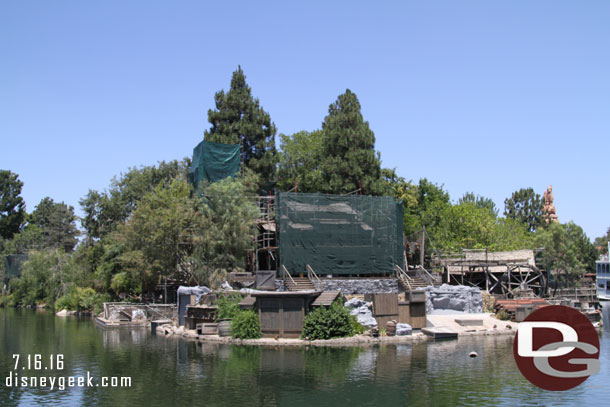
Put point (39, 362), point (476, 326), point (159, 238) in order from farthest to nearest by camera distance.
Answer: point (159, 238)
point (476, 326)
point (39, 362)

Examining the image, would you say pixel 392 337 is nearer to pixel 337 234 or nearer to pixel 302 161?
pixel 337 234

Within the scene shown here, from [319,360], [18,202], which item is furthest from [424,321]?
[18,202]

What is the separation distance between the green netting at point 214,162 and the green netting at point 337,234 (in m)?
11.0

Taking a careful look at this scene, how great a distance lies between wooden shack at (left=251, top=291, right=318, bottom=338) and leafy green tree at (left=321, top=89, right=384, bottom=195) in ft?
92.4

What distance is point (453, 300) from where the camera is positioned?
42062mm

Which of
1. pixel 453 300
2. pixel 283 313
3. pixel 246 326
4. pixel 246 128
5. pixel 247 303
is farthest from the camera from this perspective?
pixel 246 128

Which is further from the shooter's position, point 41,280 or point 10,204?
point 10,204

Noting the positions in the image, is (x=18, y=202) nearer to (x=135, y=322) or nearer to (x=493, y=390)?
(x=135, y=322)

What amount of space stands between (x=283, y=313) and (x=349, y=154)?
1207 inches

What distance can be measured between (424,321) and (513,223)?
55.4 metres

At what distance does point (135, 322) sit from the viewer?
4472 centimetres

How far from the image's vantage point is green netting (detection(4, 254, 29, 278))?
268ft

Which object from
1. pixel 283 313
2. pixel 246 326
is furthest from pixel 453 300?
pixel 246 326

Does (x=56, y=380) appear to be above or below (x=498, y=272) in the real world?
below
